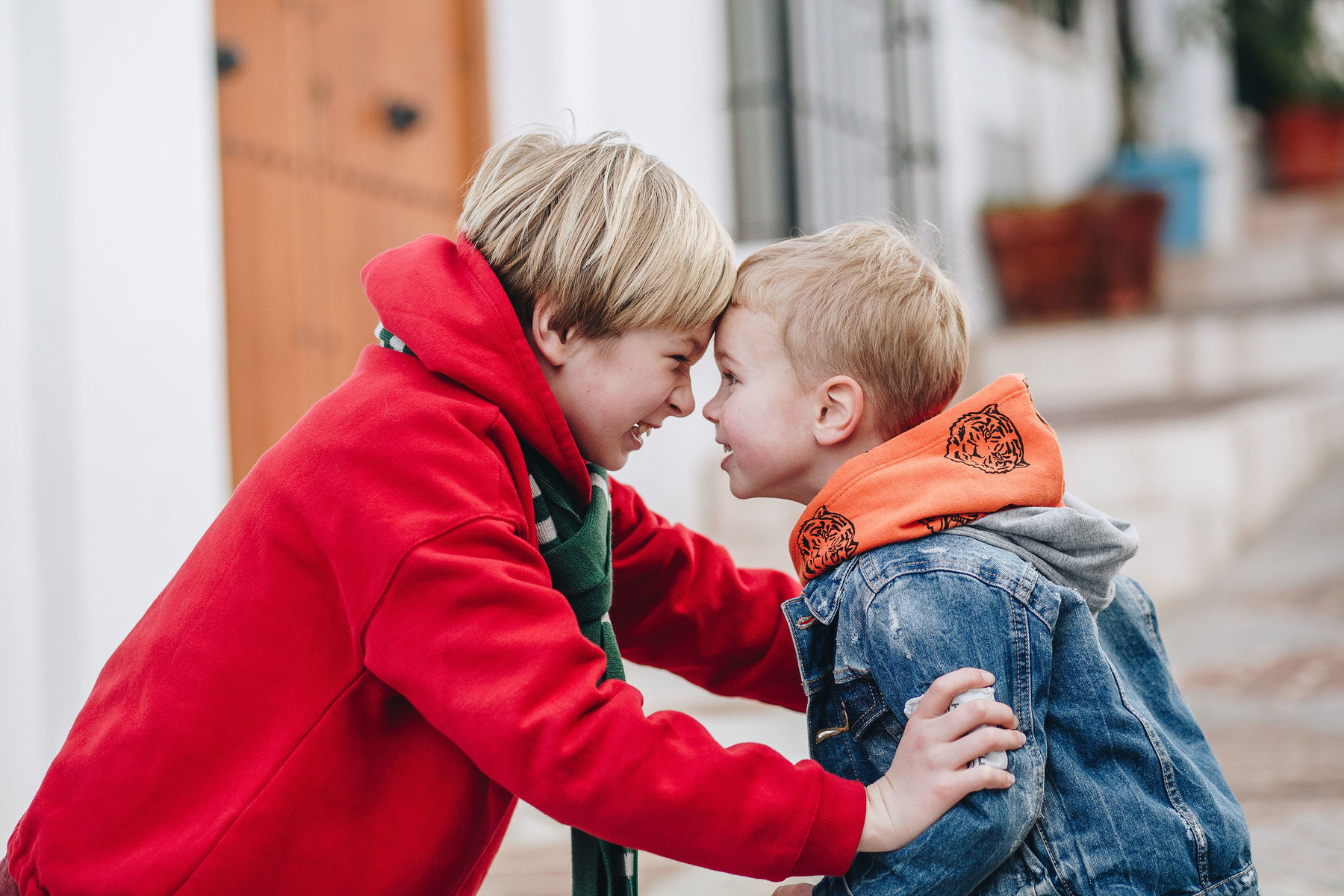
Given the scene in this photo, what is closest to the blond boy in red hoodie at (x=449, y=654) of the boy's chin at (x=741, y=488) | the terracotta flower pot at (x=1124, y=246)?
the boy's chin at (x=741, y=488)

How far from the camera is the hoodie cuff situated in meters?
0.96

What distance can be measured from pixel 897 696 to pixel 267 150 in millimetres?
2247

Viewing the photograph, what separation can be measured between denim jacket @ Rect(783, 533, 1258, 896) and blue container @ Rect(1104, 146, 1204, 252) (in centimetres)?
659

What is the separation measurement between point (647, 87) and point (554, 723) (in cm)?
308

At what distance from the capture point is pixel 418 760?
1.04 m

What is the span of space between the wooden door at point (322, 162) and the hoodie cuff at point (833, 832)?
1948mm

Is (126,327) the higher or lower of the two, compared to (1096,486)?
higher

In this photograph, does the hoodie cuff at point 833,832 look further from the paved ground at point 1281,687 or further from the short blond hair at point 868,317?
the paved ground at point 1281,687

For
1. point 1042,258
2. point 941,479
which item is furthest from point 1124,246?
point 941,479

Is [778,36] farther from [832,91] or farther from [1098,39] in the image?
[1098,39]

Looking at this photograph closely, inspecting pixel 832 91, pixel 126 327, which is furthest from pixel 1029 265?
pixel 126 327

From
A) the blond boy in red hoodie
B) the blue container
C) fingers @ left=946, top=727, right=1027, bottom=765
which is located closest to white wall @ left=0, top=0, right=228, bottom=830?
the blond boy in red hoodie

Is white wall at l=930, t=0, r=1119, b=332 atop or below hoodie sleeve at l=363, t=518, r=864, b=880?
atop

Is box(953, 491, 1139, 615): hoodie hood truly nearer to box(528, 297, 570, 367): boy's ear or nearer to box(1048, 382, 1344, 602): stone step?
box(528, 297, 570, 367): boy's ear
